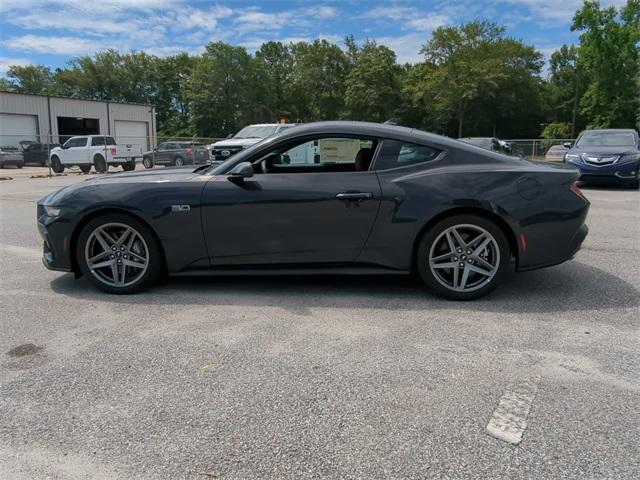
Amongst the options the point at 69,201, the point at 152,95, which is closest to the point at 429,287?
the point at 69,201

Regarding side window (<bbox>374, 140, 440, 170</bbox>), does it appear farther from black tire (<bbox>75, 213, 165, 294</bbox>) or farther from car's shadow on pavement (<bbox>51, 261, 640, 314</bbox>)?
black tire (<bbox>75, 213, 165, 294</bbox>)

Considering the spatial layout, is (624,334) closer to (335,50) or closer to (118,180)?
(118,180)

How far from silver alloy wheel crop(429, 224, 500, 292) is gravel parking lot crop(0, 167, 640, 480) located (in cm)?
21

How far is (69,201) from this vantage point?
466 centimetres

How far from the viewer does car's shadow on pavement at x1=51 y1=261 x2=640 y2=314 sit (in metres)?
4.43

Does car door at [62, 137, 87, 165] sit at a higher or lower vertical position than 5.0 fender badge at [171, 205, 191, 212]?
higher

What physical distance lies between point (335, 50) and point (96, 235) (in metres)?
76.2

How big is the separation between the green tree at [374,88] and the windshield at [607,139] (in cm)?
5174

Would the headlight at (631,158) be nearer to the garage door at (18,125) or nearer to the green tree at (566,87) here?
the garage door at (18,125)

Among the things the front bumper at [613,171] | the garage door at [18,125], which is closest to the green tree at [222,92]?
the garage door at [18,125]

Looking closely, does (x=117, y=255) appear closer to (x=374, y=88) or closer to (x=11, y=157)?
(x=11, y=157)

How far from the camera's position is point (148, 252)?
15.3 feet

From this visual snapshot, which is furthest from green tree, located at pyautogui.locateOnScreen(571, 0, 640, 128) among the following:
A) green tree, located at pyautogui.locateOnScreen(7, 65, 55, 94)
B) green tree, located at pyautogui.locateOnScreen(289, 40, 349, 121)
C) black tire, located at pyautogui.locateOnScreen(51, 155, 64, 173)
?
green tree, located at pyautogui.locateOnScreen(7, 65, 55, 94)

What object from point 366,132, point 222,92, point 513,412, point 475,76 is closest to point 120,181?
point 366,132
